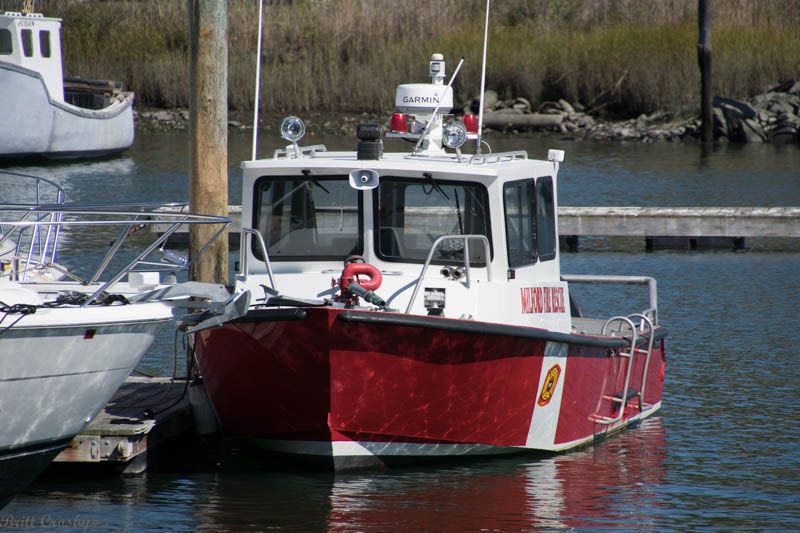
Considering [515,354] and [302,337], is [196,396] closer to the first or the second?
[302,337]

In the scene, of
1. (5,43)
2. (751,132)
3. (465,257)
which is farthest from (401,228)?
(751,132)

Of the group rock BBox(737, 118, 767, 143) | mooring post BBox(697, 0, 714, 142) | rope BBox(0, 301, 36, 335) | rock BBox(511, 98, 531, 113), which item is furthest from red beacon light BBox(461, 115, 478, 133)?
rock BBox(511, 98, 531, 113)

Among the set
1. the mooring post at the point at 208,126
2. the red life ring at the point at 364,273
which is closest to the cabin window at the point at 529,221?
the red life ring at the point at 364,273

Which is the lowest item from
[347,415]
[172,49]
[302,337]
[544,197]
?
[347,415]

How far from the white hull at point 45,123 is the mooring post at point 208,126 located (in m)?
20.6

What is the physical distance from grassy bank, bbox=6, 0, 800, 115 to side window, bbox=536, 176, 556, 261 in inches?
1051

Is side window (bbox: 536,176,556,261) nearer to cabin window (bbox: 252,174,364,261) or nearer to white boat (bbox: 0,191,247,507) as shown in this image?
Answer: cabin window (bbox: 252,174,364,261)

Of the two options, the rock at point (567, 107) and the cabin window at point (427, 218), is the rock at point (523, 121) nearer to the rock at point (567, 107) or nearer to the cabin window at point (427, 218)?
the rock at point (567, 107)

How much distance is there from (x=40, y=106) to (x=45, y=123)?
48 centimetres

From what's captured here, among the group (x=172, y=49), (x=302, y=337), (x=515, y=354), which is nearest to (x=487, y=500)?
(x=515, y=354)

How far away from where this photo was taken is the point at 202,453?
830 centimetres

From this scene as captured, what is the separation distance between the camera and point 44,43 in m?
29.3

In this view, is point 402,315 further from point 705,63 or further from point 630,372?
point 705,63

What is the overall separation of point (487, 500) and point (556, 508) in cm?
44
